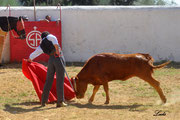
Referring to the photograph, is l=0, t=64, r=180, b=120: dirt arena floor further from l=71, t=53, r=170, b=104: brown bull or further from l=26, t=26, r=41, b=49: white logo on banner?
l=26, t=26, r=41, b=49: white logo on banner

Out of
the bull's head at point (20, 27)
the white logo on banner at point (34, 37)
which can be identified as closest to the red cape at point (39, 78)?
the bull's head at point (20, 27)

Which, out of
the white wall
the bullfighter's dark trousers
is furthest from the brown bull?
the white wall

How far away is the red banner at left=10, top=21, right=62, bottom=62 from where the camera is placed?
15.3m

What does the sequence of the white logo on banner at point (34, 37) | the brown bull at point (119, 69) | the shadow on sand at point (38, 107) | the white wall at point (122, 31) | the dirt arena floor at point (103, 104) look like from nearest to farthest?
the dirt arena floor at point (103, 104) < the shadow on sand at point (38, 107) < the brown bull at point (119, 69) < the white logo on banner at point (34, 37) < the white wall at point (122, 31)

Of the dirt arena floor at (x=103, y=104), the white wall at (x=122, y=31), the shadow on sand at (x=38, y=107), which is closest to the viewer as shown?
the dirt arena floor at (x=103, y=104)

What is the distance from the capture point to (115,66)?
8297mm

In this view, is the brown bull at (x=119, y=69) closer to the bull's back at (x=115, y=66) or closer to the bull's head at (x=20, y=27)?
the bull's back at (x=115, y=66)

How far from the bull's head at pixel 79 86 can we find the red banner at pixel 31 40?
707cm

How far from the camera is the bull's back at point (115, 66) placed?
8.25 metres

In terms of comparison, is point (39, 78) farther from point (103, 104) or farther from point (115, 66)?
point (115, 66)

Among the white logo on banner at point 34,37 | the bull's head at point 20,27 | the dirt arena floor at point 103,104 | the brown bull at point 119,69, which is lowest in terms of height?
the dirt arena floor at point 103,104

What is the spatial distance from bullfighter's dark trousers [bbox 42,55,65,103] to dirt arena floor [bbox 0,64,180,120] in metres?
0.27

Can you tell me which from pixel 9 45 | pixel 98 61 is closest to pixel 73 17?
pixel 9 45

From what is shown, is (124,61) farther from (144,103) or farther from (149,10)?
(149,10)
